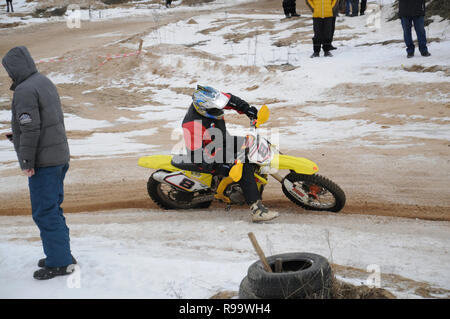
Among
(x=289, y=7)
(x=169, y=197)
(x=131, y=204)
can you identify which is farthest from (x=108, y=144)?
(x=289, y=7)

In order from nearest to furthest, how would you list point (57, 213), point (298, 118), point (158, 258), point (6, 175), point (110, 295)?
point (110, 295)
point (57, 213)
point (158, 258)
point (6, 175)
point (298, 118)

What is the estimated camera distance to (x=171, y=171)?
6.23m

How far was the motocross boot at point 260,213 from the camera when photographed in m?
5.54

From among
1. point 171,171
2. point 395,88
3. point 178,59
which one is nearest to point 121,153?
point 171,171

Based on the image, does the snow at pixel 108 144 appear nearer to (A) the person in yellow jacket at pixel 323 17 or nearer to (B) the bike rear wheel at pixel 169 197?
(B) the bike rear wheel at pixel 169 197

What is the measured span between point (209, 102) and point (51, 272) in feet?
8.58

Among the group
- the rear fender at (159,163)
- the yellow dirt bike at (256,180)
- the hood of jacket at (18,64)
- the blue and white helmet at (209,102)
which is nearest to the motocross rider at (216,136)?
the blue and white helmet at (209,102)

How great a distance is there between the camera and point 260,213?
5.55 meters

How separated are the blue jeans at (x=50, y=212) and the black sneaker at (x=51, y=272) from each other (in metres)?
0.04

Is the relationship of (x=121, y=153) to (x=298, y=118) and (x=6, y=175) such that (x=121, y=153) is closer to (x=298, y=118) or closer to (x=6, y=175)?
(x=6, y=175)

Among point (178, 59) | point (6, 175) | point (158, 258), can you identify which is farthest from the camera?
point (178, 59)

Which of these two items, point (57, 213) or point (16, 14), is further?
point (16, 14)
